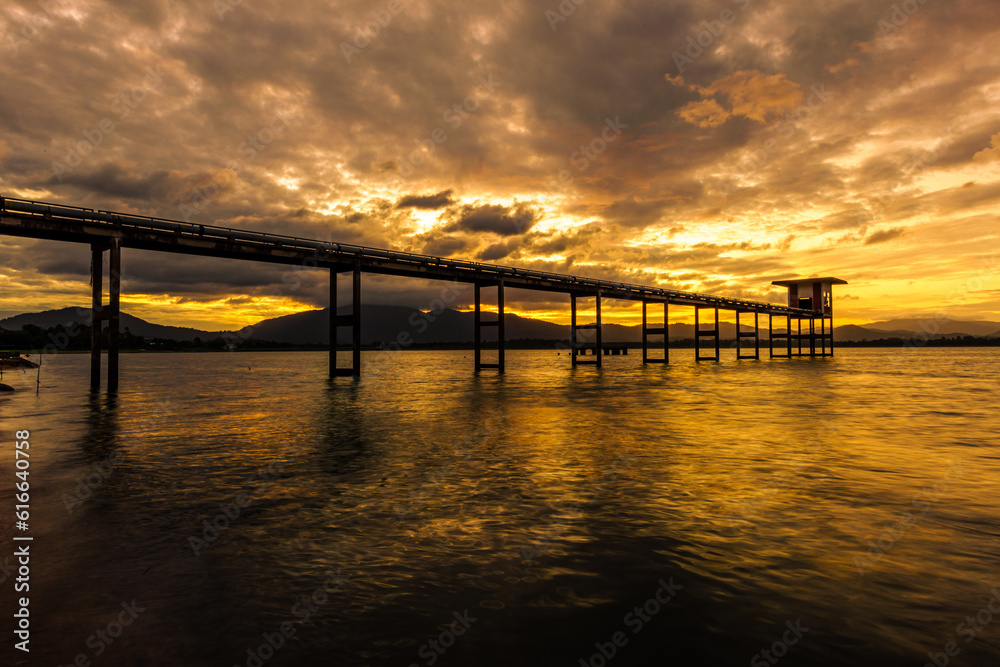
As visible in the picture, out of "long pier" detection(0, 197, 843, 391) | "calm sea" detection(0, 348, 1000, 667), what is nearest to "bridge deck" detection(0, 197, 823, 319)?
"long pier" detection(0, 197, 843, 391)

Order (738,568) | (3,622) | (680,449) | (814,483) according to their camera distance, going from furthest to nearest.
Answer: (680,449) < (814,483) < (738,568) < (3,622)

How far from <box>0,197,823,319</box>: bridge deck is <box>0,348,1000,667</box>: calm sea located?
766 inches

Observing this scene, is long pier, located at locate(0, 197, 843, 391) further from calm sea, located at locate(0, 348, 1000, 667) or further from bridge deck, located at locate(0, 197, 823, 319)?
calm sea, located at locate(0, 348, 1000, 667)

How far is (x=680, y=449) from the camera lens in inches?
620

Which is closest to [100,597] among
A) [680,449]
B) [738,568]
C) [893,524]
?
[738,568]

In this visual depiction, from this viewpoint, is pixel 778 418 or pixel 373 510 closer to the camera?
pixel 373 510

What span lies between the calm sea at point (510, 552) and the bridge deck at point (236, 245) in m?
19.5

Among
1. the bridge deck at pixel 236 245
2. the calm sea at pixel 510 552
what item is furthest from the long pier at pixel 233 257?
the calm sea at pixel 510 552

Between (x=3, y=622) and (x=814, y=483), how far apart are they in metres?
13.8

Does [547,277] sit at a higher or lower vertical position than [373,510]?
higher

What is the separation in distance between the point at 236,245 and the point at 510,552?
3834 cm

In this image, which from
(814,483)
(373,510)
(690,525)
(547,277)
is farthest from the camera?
(547,277)

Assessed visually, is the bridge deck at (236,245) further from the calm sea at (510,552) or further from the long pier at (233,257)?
the calm sea at (510,552)

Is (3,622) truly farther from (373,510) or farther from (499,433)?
(499,433)
